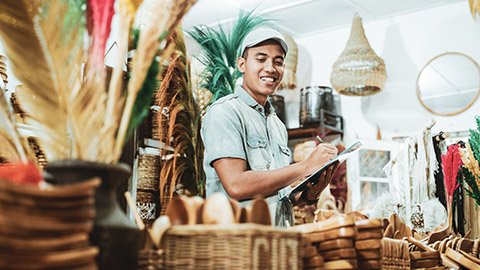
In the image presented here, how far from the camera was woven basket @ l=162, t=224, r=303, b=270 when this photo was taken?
72 cm

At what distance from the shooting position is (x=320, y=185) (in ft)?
6.45

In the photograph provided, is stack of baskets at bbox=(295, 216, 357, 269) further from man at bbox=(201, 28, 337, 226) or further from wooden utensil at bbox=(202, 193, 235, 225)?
man at bbox=(201, 28, 337, 226)

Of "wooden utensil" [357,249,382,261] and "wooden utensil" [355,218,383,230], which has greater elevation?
"wooden utensil" [355,218,383,230]

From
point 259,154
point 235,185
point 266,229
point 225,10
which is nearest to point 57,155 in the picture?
point 266,229

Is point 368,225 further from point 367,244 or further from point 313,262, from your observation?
point 313,262

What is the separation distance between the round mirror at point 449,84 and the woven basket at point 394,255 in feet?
14.6

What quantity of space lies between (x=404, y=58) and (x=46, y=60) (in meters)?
5.63

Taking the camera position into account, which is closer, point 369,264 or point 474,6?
point 369,264

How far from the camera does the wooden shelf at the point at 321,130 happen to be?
A: 5766 mm

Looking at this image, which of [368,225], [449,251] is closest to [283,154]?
[449,251]

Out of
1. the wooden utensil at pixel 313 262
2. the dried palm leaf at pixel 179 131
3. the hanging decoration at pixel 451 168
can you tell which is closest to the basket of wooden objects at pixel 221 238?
the wooden utensil at pixel 313 262

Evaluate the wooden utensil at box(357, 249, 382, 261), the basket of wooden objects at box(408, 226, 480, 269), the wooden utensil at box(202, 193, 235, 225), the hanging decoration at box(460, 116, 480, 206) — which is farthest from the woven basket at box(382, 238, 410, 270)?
the hanging decoration at box(460, 116, 480, 206)

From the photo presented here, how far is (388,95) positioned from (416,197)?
8.97 ft

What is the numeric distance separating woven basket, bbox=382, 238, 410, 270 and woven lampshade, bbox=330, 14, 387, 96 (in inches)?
172
